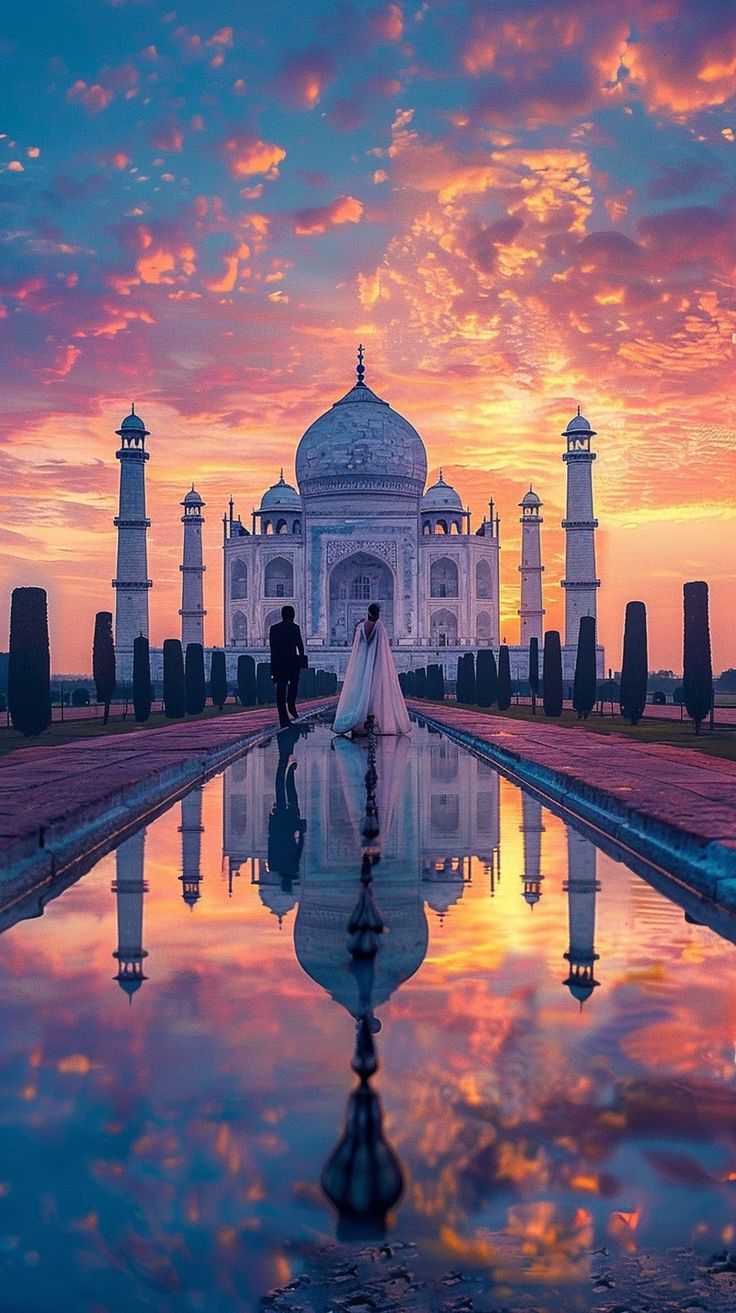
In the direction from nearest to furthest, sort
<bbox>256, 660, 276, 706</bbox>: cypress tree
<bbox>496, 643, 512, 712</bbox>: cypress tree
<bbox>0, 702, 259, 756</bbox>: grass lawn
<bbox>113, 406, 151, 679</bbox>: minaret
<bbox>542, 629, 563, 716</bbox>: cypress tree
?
<bbox>0, 702, 259, 756</bbox>: grass lawn
<bbox>542, 629, 563, 716</bbox>: cypress tree
<bbox>496, 643, 512, 712</bbox>: cypress tree
<bbox>256, 660, 276, 706</bbox>: cypress tree
<bbox>113, 406, 151, 679</bbox>: minaret

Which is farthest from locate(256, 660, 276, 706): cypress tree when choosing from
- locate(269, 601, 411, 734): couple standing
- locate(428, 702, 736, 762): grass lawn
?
locate(269, 601, 411, 734): couple standing

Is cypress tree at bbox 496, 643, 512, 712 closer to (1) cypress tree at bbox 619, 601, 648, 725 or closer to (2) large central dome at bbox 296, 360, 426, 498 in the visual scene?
(1) cypress tree at bbox 619, 601, 648, 725

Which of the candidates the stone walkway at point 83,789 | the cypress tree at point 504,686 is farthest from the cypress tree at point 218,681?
the stone walkway at point 83,789

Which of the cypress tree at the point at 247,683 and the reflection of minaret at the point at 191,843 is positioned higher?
the cypress tree at the point at 247,683

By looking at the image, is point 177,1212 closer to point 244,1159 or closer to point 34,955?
point 244,1159

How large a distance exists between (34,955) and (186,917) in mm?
620

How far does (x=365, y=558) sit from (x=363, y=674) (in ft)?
139

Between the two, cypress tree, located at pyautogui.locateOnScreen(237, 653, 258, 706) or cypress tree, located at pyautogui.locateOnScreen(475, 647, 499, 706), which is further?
cypress tree, located at pyautogui.locateOnScreen(237, 653, 258, 706)

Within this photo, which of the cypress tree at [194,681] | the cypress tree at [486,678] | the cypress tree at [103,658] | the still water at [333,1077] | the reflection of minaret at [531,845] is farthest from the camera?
the cypress tree at [486,678]

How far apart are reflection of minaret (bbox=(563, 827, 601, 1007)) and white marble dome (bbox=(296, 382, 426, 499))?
156 feet

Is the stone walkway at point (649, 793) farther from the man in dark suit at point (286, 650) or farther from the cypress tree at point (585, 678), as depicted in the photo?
the cypress tree at point (585, 678)

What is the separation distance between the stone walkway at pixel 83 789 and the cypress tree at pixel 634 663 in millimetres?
7916

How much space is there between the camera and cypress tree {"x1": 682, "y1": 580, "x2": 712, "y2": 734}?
16.5 metres

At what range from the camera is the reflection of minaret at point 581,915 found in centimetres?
321
